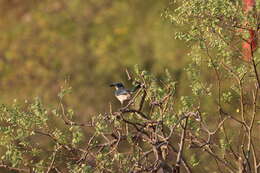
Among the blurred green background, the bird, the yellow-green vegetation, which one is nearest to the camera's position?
the yellow-green vegetation

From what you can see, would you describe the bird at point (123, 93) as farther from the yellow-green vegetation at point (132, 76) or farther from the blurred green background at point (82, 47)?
the blurred green background at point (82, 47)

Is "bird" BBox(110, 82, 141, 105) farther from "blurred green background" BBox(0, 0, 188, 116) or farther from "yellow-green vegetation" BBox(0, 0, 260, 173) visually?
"blurred green background" BBox(0, 0, 188, 116)

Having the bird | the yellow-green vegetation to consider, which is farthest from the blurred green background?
the bird

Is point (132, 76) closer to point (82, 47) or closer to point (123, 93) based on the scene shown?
point (123, 93)

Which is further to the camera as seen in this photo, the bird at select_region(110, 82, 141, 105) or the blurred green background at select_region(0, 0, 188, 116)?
the blurred green background at select_region(0, 0, 188, 116)

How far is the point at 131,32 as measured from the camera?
1755 centimetres

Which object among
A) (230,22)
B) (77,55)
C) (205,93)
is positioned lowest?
(205,93)

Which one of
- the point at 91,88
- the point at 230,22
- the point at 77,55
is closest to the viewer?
the point at 230,22

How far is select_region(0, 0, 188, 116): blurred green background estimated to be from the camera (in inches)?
611

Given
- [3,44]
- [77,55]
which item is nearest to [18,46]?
[3,44]

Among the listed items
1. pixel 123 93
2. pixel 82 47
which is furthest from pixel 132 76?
pixel 82 47

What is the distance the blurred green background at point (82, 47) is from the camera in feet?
50.9

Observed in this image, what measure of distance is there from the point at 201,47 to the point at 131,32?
37.0ft

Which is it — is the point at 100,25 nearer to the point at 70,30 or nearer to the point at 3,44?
the point at 70,30
